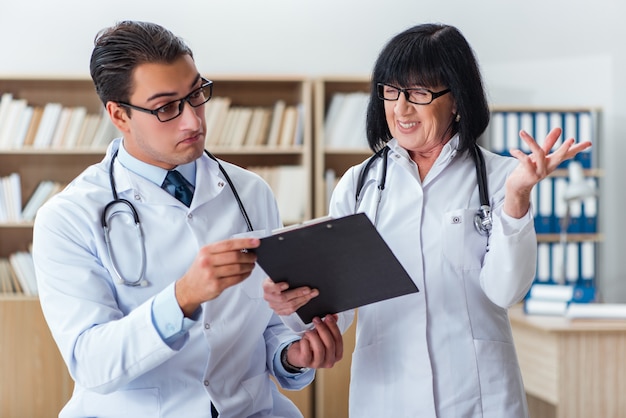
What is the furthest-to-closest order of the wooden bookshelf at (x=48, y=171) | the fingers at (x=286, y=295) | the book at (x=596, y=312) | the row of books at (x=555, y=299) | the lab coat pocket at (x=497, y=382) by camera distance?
the wooden bookshelf at (x=48, y=171)
the row of books at (x=555, y=299)
the book at (x=596, y=312)
the lab coat pocket at (x=497, y=382)
the fingers at (x=286, y=295)

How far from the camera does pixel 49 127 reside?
14.7ft

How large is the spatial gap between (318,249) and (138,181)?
49cm

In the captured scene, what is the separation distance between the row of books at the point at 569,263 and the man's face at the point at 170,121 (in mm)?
3520

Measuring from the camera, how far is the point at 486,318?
65.8 inches

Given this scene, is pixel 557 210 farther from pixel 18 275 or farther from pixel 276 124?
pixel 18 275

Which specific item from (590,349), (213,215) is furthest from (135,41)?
(590,349)

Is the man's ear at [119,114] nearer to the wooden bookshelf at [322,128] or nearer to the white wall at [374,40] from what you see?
the wooden bookshelf at [322,128]

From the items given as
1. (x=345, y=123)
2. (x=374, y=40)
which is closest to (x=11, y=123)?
(x=345, y=123)

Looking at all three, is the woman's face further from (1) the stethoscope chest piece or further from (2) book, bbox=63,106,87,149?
(2) book, bbox=63,106,87,149

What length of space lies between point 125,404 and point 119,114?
0.58 meters

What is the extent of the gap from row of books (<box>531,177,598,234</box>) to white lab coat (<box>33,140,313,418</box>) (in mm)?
3309

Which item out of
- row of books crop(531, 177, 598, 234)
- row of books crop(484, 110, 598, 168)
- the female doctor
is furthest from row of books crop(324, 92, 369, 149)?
the female doctor

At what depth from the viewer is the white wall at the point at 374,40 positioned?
4.82m

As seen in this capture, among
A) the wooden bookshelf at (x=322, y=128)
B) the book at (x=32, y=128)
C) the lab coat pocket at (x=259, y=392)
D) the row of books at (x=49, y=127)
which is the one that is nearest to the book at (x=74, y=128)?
the row of books at (x=49, y=127)
